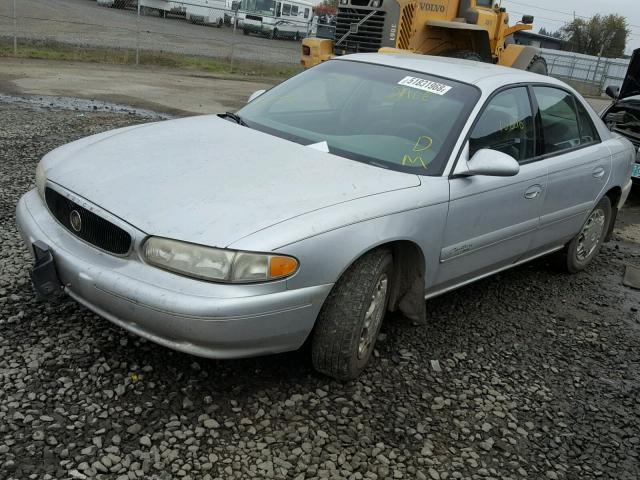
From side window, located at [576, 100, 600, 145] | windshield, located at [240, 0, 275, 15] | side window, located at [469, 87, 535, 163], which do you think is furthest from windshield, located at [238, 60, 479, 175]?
windshield, located at [240, 0, 275, 15]

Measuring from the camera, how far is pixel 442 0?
11.6 metres

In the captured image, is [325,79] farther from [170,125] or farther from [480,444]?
[480,444]

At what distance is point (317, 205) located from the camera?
2828 mm

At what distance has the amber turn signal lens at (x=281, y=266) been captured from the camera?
2600mm

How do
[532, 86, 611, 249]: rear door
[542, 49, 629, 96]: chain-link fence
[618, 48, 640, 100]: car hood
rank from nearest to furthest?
[532, 86, 611, 249]: rear door
[618, 48, 640, 100]: car hood
[542, 49, 629, 96]: chain-link fence

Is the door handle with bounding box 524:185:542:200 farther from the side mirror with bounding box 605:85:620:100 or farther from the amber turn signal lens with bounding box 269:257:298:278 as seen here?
the side mirror with bounding box 605:85:620:100

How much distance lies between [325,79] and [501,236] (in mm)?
1579

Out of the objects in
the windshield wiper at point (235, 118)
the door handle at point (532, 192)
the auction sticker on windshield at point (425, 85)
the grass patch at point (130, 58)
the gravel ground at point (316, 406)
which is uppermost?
the auction sticker on windshield at point (425, 85)

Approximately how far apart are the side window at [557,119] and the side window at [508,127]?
0.18 meters

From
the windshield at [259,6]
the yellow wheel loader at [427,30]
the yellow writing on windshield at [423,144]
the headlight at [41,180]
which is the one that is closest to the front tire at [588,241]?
the yellow writing on windshield at [423,144]

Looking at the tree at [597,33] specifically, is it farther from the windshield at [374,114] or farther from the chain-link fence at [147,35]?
the windshield at [374,114]

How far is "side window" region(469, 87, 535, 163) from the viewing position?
370 centimetres

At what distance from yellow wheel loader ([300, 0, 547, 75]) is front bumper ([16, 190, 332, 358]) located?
357 inches

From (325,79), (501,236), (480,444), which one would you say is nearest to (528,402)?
(480,444)
